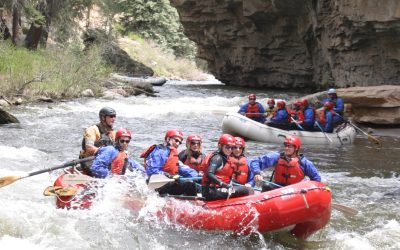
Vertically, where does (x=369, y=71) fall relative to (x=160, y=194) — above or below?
above

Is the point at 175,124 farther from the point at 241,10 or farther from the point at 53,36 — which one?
the point at 53,36

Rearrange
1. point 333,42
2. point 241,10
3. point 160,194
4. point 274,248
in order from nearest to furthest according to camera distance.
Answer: point 274,248, point 160,194, point 333,42, point 241,10

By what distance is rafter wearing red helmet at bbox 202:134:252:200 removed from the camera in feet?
21.0

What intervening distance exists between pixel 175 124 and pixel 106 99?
18.4 ft

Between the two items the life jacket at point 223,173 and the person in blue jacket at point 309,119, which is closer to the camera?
the life jacket at point 223,173

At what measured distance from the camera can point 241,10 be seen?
28.5 meters

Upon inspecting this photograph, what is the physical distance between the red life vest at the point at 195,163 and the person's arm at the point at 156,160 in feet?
1.40

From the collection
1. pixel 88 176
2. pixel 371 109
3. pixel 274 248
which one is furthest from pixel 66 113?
pixel 274 248

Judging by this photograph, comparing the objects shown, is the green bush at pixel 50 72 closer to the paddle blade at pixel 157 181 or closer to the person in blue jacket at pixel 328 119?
the person in blue jacket at pixel 328 119

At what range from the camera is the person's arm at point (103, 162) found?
6938 millimetres

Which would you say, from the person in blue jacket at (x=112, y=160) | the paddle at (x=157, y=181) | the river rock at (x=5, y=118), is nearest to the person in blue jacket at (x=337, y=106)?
the river rock at (x=5, y=118)

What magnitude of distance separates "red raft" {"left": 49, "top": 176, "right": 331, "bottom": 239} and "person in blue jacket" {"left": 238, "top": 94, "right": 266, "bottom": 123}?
826 centimetres

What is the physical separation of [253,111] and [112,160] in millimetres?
8024

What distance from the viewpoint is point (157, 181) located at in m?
6.40
